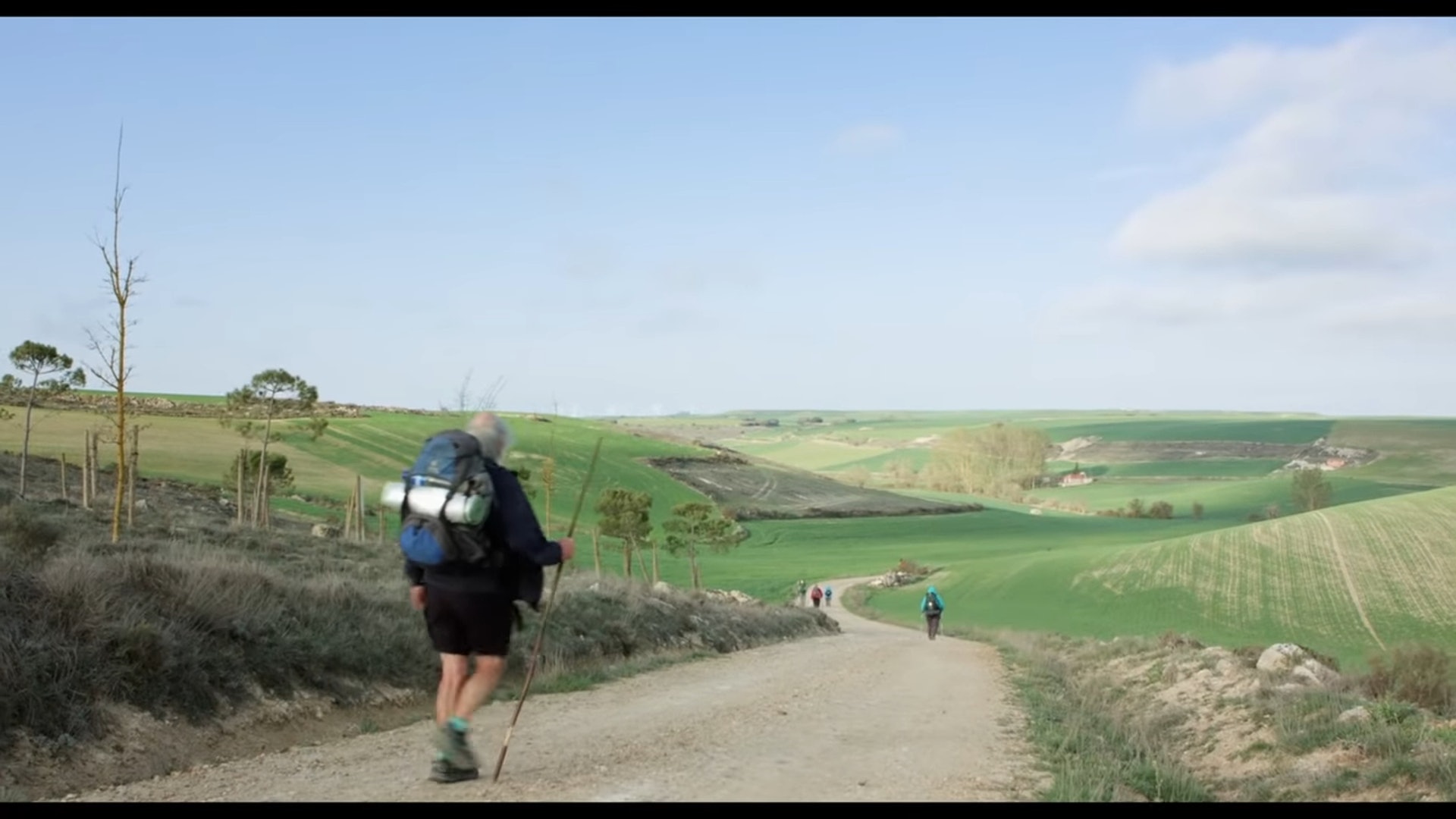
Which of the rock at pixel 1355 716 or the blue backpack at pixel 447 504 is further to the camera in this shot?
the rock at pixel 1355 716

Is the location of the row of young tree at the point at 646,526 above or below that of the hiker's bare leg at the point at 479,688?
below

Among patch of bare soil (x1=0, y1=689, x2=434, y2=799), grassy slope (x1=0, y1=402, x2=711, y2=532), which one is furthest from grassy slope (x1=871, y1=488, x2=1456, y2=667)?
patch of bare soil (x1=0, y1=689, x2=434, y2=799)

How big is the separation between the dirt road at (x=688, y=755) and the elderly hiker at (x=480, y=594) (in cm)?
44

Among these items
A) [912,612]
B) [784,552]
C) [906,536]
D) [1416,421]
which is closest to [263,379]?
[912,612]

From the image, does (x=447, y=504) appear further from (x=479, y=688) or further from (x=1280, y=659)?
(x=1280, y=659)

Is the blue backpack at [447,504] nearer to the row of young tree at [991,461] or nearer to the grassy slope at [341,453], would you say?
the grassy slope at [341,453]

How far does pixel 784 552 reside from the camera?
101 meters

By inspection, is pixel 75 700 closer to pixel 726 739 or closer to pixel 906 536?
pixel 726 739

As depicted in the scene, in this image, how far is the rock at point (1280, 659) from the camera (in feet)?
63.0

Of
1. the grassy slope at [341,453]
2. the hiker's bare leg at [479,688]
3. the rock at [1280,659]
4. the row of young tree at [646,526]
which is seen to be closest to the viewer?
the hiker's bare leg at [479,688]

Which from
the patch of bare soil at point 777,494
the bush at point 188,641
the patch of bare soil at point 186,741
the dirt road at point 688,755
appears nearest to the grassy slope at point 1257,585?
the dirt road at point 688,755

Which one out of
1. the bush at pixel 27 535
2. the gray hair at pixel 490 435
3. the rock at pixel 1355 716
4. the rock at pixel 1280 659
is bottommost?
the rock at pixel 1280 659

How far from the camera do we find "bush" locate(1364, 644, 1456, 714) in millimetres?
20453
